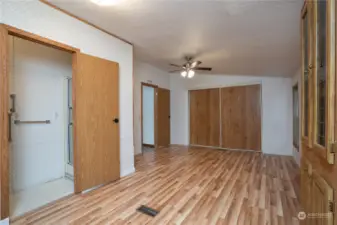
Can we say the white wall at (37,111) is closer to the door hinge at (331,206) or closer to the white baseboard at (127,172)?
the white baseboard at (127,172)

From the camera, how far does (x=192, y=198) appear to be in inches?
90.0

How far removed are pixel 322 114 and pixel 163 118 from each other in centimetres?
512

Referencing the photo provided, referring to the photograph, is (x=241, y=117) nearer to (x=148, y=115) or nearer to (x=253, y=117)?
(x=253, y=117)

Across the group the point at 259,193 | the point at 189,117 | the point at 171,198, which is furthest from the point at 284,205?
the point at 189,117

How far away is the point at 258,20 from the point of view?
6.61 ft

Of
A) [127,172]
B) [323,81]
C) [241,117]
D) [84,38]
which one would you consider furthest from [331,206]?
[241,117]

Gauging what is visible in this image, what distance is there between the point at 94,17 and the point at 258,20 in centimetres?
203

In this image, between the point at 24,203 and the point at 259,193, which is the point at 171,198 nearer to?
the point at 259,193

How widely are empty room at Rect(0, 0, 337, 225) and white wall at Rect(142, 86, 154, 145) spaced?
5.85 feet

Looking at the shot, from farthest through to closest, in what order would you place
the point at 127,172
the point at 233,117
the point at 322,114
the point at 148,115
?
the point at 148,115 < the point at 233,117 < the point at 127,172 < the point at 322,114

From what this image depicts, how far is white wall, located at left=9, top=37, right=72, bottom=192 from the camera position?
2.55 m

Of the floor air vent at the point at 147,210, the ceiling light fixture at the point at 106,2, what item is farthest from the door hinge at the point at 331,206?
the ceiling light fixture at the point at 106,2

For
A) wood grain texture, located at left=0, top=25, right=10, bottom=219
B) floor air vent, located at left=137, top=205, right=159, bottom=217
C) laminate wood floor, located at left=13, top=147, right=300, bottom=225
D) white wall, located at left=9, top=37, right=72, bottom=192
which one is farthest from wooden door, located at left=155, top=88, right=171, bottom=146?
wood grain texture, located at left=0, top=25, right=10, bottom=219

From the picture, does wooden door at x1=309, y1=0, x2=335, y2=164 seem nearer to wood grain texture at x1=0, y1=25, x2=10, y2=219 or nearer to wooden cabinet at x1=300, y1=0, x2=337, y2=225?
wooden cabinet at x1=300, y1=0, x2=337, y2=225
